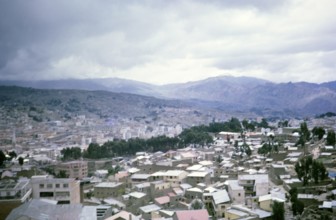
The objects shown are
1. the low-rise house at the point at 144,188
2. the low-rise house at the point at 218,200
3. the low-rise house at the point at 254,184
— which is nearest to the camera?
the low-rise house at the point at 218,200

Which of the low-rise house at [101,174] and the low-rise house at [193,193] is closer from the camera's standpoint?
the low-rise house at [193,193]

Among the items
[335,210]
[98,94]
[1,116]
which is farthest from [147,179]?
[98,94]

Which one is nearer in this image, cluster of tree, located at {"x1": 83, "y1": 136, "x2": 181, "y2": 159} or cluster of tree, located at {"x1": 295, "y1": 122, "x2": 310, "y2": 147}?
cluster of tree, located at {"x1": 295, "y1": 122, "x2": 310, "y2": 147}

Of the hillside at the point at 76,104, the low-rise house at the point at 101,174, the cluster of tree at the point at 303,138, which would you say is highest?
the hillside at the point at 76,104

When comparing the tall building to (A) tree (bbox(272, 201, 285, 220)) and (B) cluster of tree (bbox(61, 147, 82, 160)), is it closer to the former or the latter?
(A) tree (bbox(272, 201, 285, 220))

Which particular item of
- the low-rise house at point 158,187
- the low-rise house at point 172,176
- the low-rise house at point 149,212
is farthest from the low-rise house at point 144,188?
the low-rise house at point 149,212

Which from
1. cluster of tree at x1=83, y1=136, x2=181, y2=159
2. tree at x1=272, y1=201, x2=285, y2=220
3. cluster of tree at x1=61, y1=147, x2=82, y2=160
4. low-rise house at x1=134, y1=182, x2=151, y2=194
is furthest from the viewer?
cluster of tree at x1=83, y1=136, x2=181, y2=159

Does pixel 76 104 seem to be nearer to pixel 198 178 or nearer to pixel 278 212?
pixel 198 178

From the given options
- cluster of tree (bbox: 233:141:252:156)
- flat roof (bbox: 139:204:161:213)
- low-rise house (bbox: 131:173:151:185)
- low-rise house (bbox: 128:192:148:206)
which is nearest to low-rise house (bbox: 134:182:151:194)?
low-rise house (bbox: 128:192:148:206)

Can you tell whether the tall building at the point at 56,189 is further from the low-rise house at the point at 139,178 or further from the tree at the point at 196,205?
the low-rise house at the point at 139,178
